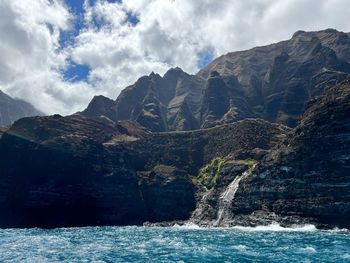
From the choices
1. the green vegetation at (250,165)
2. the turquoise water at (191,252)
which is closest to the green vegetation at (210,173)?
the green vegetation at (250,165)

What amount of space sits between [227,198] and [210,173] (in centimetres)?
3424

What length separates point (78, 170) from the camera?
536ft

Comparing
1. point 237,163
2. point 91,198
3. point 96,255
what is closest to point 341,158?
point 237,163

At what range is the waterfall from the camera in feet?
440

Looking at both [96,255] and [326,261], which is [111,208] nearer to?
[96,255]

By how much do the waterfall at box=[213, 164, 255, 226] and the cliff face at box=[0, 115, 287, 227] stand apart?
1601 centimetres

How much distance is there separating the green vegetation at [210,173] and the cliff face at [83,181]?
457 centimetres

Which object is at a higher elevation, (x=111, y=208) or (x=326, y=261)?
(x=111, y=208)

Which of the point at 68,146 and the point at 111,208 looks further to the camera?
the point at 68,146

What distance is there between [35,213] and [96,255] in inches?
3865

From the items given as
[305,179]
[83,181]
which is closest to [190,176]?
[83,181]

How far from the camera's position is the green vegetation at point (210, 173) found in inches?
6563

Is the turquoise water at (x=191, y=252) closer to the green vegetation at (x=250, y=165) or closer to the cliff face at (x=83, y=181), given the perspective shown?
the green vegetation at (x=250, y=165)

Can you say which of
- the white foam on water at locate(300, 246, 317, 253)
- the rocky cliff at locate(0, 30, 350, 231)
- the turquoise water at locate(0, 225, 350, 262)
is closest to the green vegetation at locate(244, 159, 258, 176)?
the rocky cliff at locate(0, 30, 350, 231)
